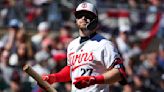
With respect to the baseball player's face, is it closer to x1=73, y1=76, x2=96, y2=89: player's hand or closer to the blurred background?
x1=73, y1=76, x2=96, y2=89: player's hand

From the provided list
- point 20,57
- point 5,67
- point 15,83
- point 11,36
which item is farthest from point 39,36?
point 15,83

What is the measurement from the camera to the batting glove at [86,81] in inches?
229

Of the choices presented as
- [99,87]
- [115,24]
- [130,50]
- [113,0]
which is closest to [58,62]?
[130,50]

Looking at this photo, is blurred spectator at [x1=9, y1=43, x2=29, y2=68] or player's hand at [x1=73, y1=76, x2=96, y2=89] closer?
player's hand at [x1=73, y1=76, x2=96, y2=89]

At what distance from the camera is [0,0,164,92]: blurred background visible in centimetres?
1192

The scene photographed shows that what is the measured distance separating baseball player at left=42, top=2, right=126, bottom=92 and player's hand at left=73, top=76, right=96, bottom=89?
0.08 metres

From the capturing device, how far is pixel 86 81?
5832 millimetres

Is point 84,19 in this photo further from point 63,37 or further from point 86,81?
point 63,37

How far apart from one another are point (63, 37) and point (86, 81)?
26.0ft

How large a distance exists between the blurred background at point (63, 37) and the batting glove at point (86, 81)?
504 centimetres

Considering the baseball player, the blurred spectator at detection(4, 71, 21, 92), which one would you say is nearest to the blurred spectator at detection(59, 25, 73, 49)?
the blurred spectator at detection(4, 71, 21, 92)

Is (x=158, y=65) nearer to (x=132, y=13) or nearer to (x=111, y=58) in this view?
(x=132, y=13)

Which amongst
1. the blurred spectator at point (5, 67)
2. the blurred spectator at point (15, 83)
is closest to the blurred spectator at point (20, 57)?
the blurred spectator at point (5, 67)

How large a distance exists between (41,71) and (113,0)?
17.8 ft
